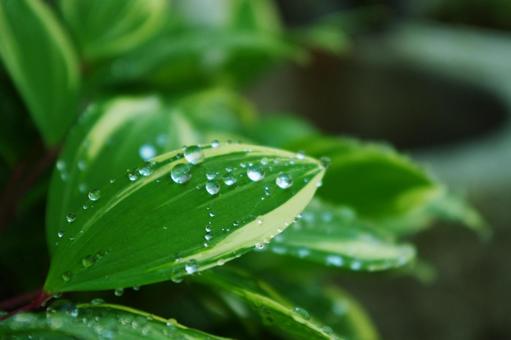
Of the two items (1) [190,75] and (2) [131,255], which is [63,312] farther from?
(1) [190,75]

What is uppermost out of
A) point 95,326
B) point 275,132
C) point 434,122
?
point 434,122

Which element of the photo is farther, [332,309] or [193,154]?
[332,309]

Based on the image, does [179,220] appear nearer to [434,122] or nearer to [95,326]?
[95,326]

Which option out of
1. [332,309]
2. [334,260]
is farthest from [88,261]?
[332,309]

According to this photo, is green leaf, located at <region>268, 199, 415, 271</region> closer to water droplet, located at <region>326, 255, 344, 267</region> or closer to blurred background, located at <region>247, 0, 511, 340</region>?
water droplet, located at <region>326, 255, 344, 267</region>

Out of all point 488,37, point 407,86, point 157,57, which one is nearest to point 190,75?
point 157,57

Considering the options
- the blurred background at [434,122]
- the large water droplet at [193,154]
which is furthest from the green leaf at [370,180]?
the blurred background at [434,122]
